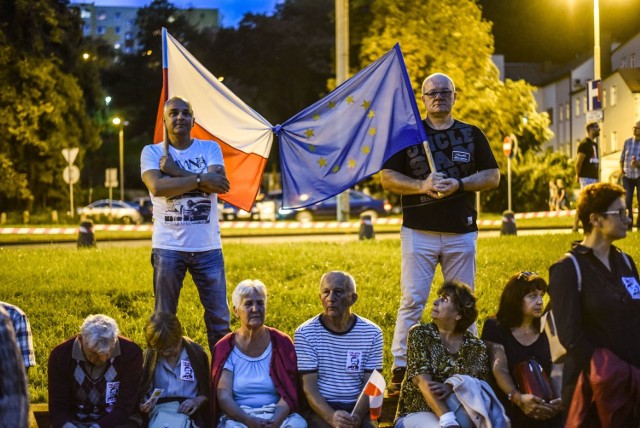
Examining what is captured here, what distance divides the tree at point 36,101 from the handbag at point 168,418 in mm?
38135

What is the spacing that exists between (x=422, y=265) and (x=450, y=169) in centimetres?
77

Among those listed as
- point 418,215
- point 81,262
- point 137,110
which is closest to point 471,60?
point 81,262

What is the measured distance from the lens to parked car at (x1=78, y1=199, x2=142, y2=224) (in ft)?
162

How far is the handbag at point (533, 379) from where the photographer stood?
6.51 m

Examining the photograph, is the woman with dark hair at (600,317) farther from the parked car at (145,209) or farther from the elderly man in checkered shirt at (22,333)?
the parked car at (145,209)

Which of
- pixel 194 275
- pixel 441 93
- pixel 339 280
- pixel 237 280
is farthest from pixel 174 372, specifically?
pixel 237 280

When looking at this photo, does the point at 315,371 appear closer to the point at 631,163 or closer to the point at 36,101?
the point at 631,163

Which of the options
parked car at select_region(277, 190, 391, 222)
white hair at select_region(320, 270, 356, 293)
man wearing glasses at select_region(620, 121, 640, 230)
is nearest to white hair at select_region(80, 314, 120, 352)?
white hair at select_region(320, 270, 356, 293)

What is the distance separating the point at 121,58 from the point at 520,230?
197 ft

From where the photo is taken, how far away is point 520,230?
27.4m

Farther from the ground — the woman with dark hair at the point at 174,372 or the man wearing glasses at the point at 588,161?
the man wearing glasses at the point at 588,161

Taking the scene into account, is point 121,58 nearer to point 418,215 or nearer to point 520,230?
point 520,230

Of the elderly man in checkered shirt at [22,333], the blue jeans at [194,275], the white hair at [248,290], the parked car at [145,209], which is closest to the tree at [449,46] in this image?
the blue jeans at [194,275]

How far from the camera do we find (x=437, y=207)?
745 cm
